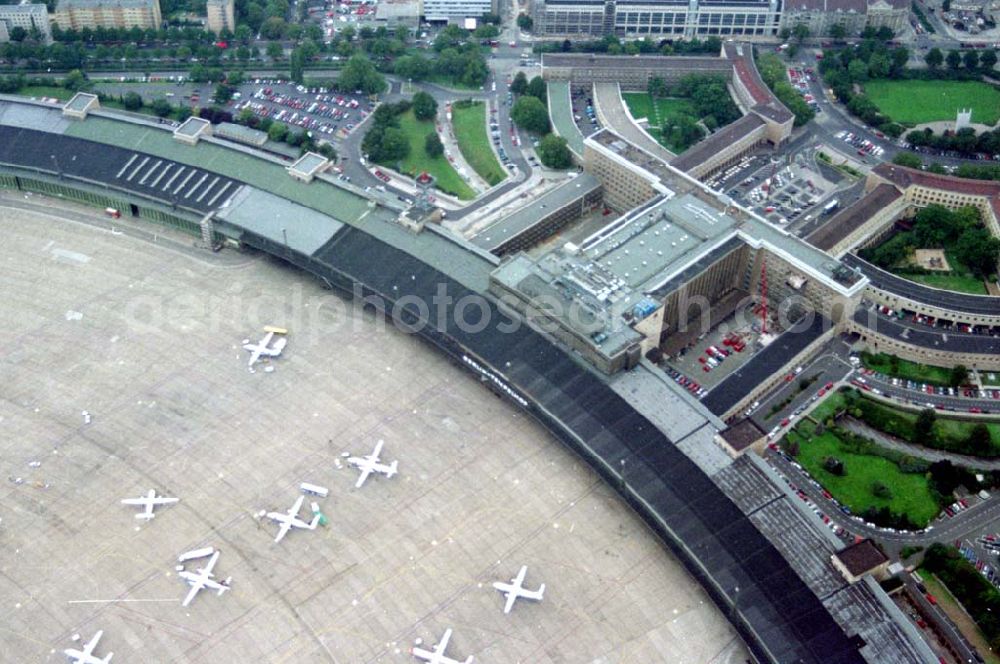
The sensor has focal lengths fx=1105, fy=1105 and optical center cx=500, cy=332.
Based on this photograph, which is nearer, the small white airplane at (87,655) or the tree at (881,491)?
the small white airplane at (87,655)

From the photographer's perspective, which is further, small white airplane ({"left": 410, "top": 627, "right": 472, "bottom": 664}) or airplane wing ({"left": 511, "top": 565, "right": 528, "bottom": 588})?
airplane wing ({"left": 511, "top": 565, "right": 528, "bottom": 588})

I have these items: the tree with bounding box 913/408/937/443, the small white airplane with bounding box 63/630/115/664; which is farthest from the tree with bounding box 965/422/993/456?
the small white airplane with bounding box 63/630/115/664

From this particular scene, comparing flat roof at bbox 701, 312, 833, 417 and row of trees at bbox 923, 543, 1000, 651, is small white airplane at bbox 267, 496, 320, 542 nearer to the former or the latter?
flat roof at bbox 701, 312, 833, 417

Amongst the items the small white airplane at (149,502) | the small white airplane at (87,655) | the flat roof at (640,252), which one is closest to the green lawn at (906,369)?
the flat roof at (640,252)

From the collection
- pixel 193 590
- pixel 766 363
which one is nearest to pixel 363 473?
pixel 193 590

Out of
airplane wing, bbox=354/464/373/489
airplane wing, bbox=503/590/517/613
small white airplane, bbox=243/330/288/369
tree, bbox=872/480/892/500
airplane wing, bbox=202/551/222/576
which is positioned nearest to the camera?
airplane wing, bbox=503/590/517/613

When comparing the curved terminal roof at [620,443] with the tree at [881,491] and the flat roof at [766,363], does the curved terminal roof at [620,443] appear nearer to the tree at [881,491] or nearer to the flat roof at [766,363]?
the flat roof at [766,363]
